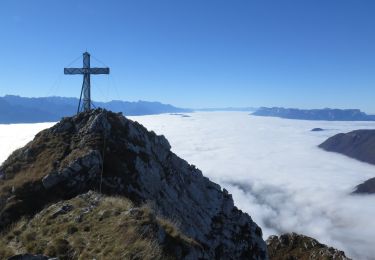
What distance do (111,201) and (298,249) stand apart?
105 m

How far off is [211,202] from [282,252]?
85363 mm

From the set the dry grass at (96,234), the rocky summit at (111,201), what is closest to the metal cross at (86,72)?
the rocky summit at (111,201)

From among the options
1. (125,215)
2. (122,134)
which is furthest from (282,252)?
(125,215)

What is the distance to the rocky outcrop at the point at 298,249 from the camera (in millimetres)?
102938

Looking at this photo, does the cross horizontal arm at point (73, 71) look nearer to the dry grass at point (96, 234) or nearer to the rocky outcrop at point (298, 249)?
the dry grass at point (96, 234)

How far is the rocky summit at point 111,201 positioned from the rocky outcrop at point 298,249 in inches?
2813

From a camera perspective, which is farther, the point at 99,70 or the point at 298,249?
the point at 298,249

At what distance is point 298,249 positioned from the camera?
116 m

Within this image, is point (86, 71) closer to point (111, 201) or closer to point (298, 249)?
point (111, 201)

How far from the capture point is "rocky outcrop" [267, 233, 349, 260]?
338 feet

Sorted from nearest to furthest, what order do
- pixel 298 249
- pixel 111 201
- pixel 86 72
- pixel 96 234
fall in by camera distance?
pixel 96 234
pixel 111 201
pixel 86 72
pixel 298 249

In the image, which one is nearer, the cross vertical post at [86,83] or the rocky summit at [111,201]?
the rocky summit at [111,201]

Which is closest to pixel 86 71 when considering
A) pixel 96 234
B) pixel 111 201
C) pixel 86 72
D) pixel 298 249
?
pixel 86 72

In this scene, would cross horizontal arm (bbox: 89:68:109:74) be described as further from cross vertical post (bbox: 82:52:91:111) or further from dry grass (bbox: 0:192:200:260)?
dry grass (bbox: 0:192:200:260)
